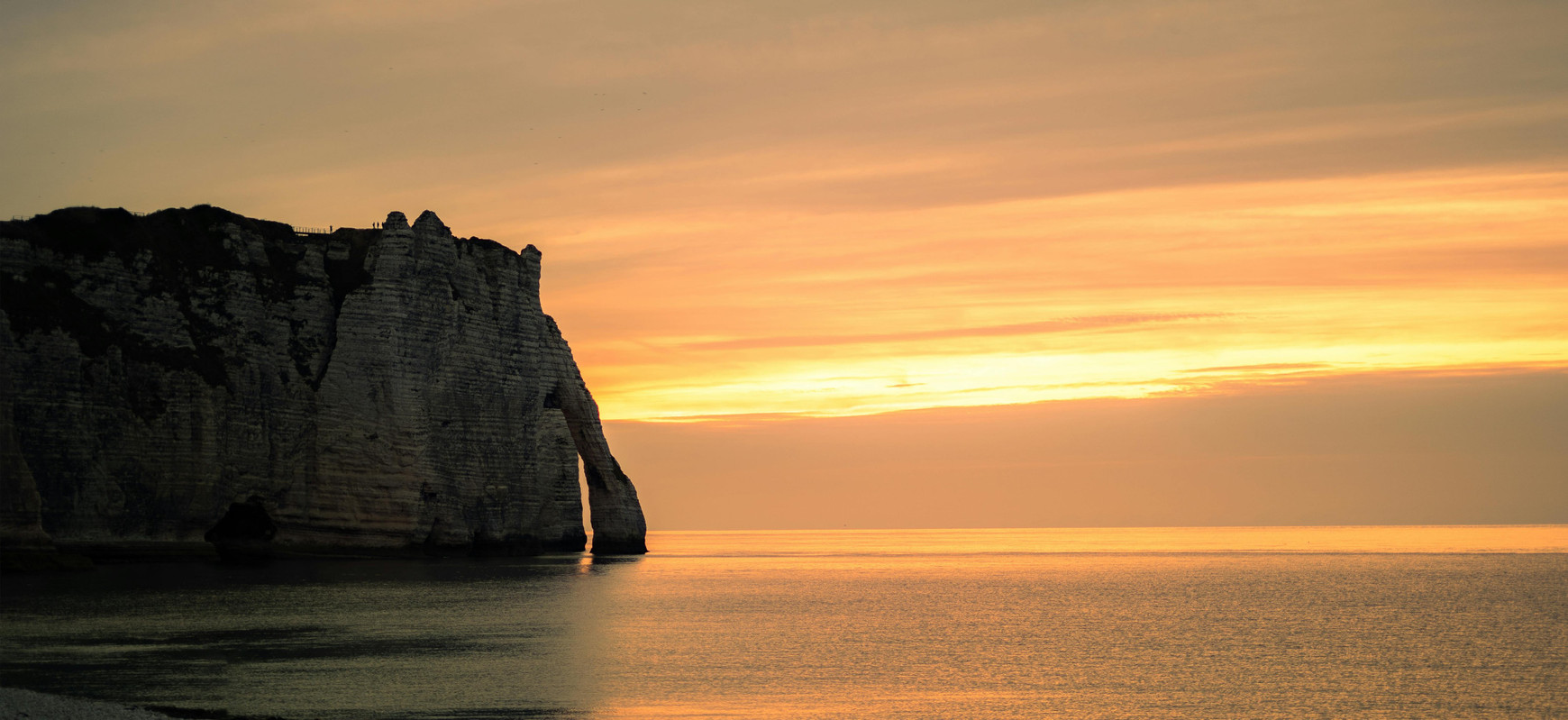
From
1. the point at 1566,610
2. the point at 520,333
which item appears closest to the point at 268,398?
the point at 520,333

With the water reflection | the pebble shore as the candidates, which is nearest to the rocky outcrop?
the water reflection

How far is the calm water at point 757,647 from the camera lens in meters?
30.0

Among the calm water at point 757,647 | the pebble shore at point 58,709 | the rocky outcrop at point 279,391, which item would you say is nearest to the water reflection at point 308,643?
the calm water at point 757,647

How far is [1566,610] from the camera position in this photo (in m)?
60.5

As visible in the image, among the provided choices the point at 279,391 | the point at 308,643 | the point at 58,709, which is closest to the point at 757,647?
the point at 308,643

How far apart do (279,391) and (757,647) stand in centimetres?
5082

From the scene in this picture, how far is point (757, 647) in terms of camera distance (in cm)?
4256

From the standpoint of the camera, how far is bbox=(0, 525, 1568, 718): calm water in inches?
1181

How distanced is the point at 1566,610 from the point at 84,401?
7662 cm

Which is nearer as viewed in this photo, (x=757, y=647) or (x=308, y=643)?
(x=308, y=643)

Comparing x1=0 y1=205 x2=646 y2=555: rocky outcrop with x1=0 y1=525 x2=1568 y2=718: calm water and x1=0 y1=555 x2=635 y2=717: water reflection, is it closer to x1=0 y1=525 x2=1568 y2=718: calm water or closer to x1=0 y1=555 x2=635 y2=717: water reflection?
x1=0 y1=525 x2=1568 y2=718: calm water

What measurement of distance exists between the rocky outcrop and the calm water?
453 cm

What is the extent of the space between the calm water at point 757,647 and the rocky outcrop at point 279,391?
14.9ft

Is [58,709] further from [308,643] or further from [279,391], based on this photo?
[279,391]
